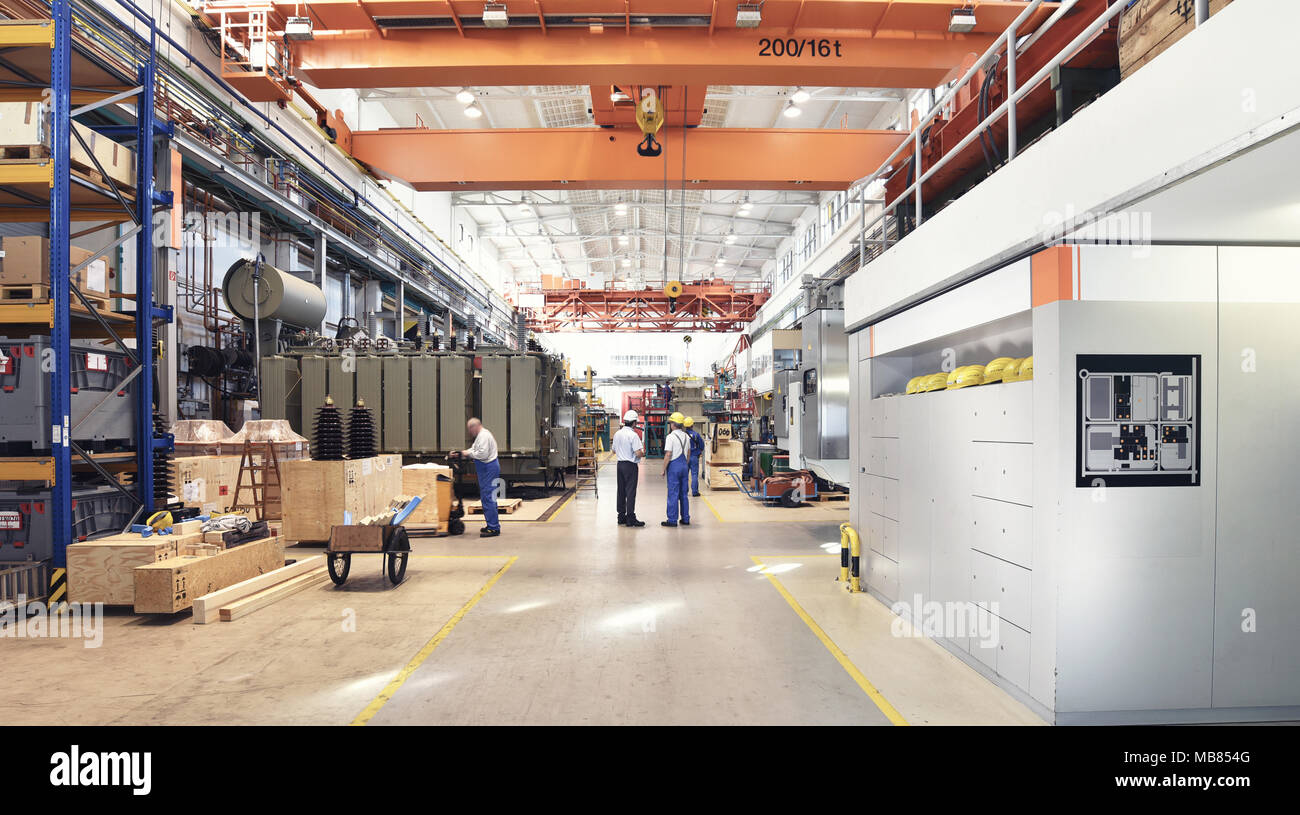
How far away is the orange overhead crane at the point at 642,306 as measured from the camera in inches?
947

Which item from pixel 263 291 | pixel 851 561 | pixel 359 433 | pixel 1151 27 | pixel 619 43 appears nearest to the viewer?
pixel 1151 27

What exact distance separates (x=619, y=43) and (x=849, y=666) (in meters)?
7.48

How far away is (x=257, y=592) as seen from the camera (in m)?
5.86

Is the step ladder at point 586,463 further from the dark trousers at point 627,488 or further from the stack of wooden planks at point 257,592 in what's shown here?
the stack of wooden planks at point 257,592

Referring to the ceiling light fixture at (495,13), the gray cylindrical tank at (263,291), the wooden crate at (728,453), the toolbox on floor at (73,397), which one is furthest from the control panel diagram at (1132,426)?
the wooden crate at (728,453)

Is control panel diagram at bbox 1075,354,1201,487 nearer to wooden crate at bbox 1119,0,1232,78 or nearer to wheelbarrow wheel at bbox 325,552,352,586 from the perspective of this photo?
wooden crate at bbox 1119,0,1232,78

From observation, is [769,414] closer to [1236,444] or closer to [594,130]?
[594,130]

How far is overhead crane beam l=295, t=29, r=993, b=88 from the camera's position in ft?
25.6

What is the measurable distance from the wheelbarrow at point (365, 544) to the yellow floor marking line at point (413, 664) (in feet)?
3.40

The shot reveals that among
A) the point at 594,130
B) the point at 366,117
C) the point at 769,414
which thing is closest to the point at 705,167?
the point at 594,130

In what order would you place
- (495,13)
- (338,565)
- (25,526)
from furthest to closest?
(495,13), (338,565), (25,526)

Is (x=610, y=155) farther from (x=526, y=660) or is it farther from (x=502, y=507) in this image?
(x=526, y=660)

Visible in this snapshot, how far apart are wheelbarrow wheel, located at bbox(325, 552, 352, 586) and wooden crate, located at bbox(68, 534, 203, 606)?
1457 mm

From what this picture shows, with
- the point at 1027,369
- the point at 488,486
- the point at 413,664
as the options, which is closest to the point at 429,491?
the point at 488,486
